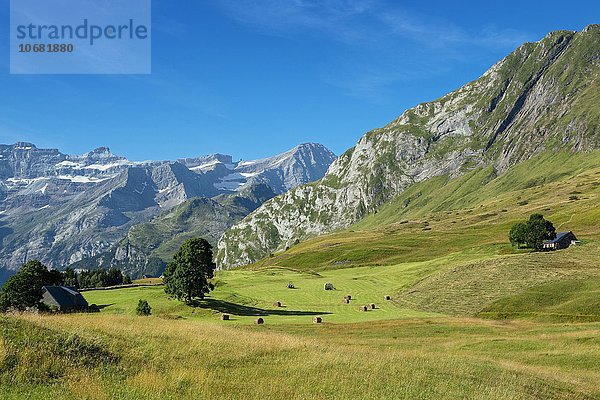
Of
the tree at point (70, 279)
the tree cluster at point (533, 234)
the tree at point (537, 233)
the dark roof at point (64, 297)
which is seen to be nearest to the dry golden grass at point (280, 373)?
the dark roof at point (64, 297)

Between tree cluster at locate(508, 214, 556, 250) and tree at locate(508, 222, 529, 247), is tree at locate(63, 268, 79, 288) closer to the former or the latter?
tree at locate(508, 222, 529, 247)

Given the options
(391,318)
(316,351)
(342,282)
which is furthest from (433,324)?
(342,282)

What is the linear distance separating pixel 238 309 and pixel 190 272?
11116 mm

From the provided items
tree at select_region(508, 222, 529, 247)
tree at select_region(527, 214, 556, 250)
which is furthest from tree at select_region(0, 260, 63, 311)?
tree at select_region(527, 214, 556, 250)

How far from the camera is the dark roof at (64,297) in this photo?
96.2 metres

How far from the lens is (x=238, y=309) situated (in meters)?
82.6

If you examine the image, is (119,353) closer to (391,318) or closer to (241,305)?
(391,318)

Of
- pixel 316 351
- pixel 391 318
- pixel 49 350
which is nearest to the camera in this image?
pixel 49 350

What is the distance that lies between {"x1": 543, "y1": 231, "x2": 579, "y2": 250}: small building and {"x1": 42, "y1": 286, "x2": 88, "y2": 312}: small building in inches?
4807

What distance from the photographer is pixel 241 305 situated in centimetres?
8781

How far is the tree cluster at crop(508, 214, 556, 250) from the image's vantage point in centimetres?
13088

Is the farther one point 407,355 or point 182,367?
point 407,355

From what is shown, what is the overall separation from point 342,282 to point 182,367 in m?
107

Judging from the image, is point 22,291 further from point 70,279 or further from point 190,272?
point 70,279
